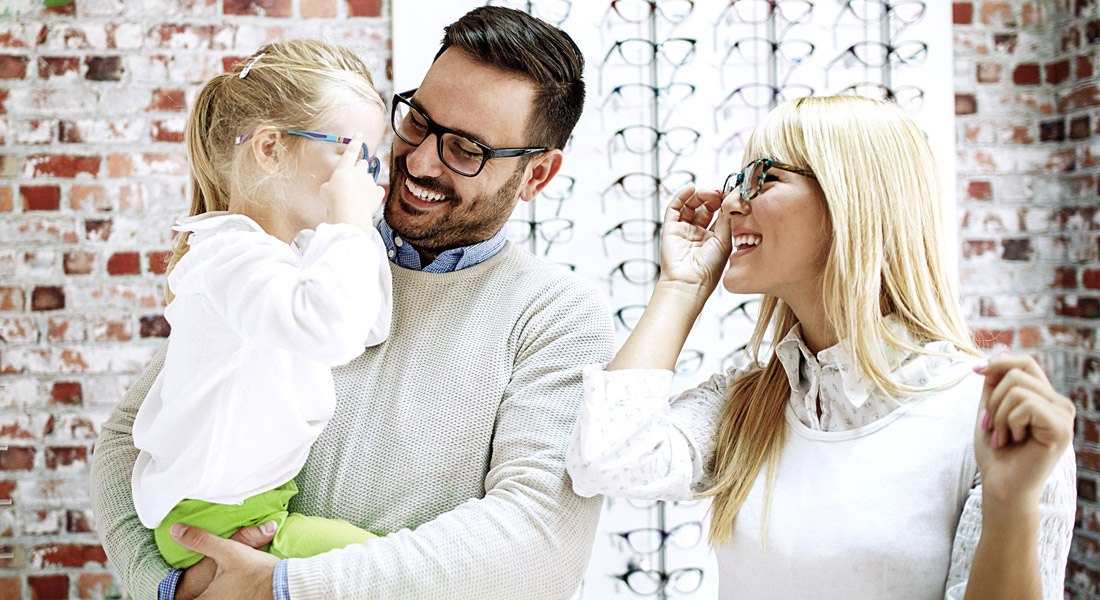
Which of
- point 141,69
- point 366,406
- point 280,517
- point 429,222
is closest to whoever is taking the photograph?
point 280,517

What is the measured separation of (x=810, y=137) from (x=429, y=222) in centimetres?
69

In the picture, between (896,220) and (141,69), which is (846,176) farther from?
(141,69)

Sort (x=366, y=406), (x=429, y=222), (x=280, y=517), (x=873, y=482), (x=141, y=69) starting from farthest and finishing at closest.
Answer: (x=141, y=69), (x=429, y=222), (x=366, y=406), (x=280, y=517), (x=873, y=482)

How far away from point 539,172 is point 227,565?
942 mm

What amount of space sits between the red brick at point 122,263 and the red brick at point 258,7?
74 cm

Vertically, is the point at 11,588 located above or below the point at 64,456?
below

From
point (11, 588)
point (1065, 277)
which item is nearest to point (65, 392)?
point (11, 588)

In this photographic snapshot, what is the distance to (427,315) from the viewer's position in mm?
1553

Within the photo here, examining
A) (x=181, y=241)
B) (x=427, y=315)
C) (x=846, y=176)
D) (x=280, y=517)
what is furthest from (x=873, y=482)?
(x=181, y=241)

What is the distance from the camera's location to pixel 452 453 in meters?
1.42

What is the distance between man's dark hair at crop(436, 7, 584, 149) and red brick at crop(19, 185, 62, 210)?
136cm

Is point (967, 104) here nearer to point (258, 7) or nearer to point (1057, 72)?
point (1057, 72)

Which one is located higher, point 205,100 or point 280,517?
point 205,100

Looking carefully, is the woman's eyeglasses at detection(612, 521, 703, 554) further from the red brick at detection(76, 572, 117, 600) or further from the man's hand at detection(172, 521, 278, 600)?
the red brick at detection(76, 572, 117, 600)
